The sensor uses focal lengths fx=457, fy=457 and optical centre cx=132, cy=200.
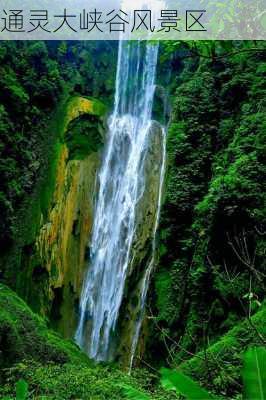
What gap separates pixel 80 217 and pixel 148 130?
377 cm

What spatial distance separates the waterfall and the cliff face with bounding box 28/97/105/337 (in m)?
0.30

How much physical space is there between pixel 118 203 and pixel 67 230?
1780 mm

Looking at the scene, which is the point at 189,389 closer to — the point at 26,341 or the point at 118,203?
the point at 26,341

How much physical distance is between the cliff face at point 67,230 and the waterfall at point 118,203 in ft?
0.98

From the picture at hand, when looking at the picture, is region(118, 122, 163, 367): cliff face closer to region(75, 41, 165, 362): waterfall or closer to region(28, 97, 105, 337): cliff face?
region(75, 41, 165, 362): waterfall

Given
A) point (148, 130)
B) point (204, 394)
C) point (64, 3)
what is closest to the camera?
point (204, 394)

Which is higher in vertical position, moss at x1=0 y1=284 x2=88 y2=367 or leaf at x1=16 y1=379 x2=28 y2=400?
leaf at x1=16 y1=379 x2=28 y2=400

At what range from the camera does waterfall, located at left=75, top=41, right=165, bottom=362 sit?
41.0ft

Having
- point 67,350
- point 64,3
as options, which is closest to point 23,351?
point 67,350

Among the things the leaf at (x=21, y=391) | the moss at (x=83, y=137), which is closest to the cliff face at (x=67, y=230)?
the moss at (x=83, y=137)

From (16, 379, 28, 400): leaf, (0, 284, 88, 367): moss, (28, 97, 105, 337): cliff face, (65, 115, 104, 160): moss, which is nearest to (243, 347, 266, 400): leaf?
(16, 379, 28, 400): leaf

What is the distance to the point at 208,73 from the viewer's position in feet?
45.1

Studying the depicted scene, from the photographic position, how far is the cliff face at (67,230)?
13.0m

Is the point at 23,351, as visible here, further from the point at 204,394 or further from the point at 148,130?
the point at 148,130
